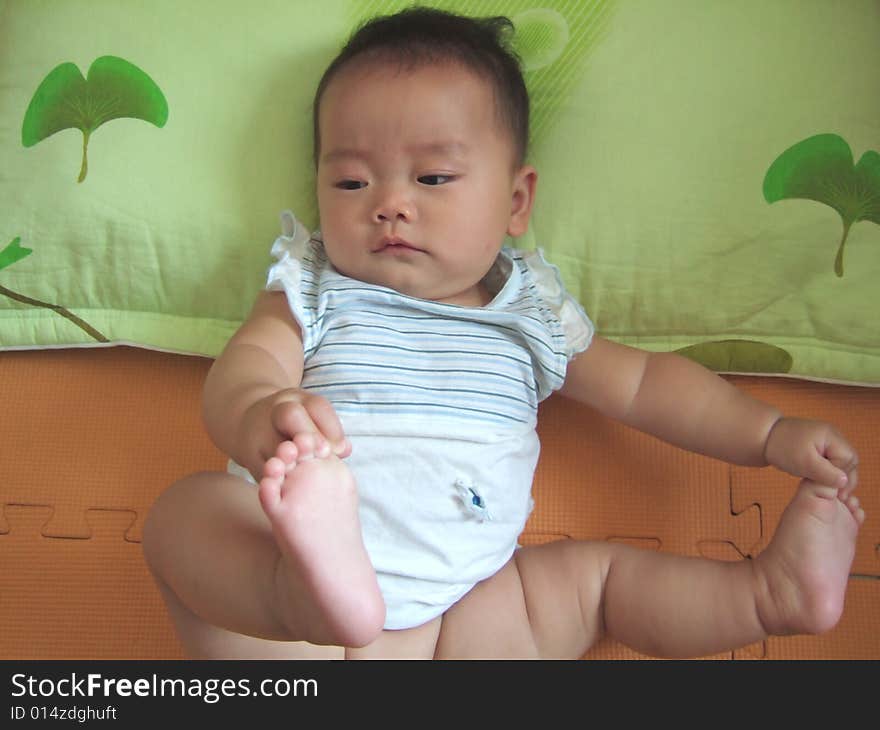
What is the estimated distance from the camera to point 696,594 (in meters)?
0.95

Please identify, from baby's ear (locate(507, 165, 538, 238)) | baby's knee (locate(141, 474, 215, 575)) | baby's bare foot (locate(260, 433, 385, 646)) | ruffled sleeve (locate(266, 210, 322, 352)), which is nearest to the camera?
baby's bare foot (locate(260, 433, 385, 646))

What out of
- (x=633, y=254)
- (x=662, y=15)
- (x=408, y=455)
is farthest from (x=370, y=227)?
(x=662, y=15)

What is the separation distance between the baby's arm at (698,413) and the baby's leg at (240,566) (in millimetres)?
446

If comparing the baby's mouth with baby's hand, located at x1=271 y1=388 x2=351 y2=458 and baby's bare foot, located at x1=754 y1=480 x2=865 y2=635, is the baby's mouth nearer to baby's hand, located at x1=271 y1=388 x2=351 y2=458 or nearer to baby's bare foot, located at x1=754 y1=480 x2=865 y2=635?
baby's hand, located at x1=271 y1=388 x2=351 y2=458

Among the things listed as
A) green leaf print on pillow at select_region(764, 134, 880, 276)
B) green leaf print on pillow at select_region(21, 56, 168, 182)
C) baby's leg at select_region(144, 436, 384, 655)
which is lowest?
baby's leg at select_region(144, 436, 384, 655)

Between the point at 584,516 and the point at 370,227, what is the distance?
450 millimetres

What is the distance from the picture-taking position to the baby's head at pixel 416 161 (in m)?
0.98

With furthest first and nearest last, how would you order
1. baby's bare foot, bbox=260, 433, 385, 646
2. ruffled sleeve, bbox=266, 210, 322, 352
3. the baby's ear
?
the baby's ear → ruffled sleeve, bbox=266, 210, 322, 352 → baby's bare foot, bbox=260, 433, 385, 646

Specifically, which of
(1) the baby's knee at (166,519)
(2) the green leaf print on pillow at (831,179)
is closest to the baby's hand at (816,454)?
(2) the green leaf print on pillow at (831,179)

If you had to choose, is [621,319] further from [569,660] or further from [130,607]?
[130,607]

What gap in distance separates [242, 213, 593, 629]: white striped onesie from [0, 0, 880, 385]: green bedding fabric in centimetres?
14

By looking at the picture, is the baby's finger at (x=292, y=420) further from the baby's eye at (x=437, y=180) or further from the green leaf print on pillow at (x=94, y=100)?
the green leaf print on pillow at (x=94, y=100)

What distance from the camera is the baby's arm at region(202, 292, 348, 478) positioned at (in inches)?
27.3

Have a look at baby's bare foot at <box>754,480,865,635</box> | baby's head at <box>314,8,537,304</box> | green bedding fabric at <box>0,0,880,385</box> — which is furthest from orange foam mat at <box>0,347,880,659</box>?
baby's head at <box>314,8,537,304</box>
